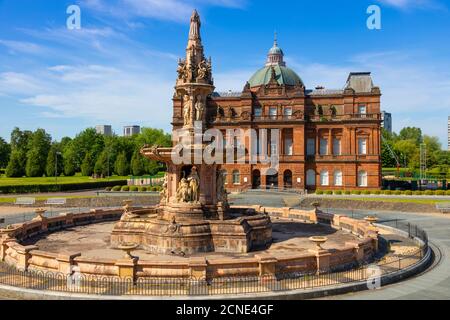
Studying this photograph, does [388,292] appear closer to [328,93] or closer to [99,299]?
[99,299]

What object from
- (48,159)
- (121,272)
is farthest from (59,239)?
(48,159)

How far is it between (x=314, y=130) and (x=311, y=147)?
110 inches

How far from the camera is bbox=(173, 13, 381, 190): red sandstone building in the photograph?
63.2 meters

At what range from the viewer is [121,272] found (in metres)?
16.3

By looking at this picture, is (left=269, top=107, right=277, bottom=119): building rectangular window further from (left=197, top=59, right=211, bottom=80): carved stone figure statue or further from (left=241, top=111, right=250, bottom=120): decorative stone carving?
(left=197, top=59, right=211, bottom=80): carved stone figure statue

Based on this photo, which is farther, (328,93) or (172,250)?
(328,93)

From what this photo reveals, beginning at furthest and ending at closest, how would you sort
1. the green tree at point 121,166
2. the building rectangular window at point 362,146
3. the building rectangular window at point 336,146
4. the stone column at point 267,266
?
the green tree at point 121,166 < the building rectangular window at point 336,146 < the building rectangular window at point 362,146 < the stone column at point 267,266

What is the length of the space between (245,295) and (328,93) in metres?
57.9

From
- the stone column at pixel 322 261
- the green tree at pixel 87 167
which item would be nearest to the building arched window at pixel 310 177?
the stone column at pixel 322 261

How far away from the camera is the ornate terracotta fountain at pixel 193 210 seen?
21.0 metres

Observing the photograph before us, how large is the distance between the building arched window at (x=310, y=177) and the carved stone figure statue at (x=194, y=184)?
4423 centimetres

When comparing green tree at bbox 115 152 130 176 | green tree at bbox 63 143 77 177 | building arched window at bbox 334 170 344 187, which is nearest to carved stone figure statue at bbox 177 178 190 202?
building arched window at bbox 334 170 344 187

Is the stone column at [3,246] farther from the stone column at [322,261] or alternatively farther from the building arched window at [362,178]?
the building arched window at [362,178]

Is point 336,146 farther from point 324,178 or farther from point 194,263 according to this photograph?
point 194,263
